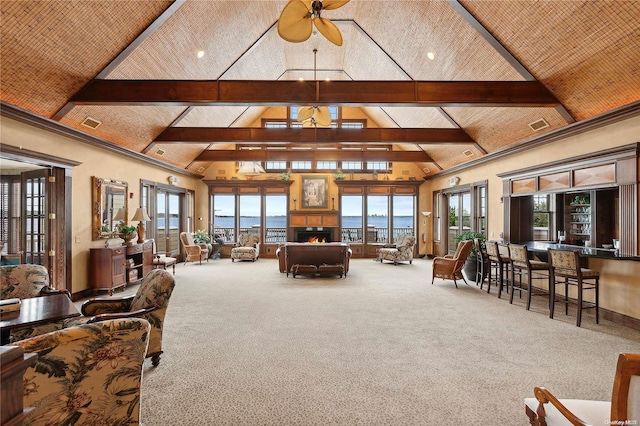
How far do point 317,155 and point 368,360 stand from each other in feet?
25.9

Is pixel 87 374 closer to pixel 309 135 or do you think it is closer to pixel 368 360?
pixel 368 360

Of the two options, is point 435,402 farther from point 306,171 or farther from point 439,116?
point 306,171

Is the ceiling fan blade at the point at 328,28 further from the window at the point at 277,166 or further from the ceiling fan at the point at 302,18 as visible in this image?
the window at the point at 277,166

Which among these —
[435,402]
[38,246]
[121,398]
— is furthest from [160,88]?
[435,402]

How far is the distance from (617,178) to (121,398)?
6.18m

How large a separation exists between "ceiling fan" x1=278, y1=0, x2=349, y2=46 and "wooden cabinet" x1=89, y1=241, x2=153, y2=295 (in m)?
5.25

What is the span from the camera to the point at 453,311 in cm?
489

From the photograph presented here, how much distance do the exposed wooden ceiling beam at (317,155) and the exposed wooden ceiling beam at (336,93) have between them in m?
4.93

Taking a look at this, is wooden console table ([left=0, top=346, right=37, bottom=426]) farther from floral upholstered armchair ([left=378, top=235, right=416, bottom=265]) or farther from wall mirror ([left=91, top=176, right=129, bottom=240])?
floral upholstered armchair ([left=378, top=235, right=416, bottom=265])

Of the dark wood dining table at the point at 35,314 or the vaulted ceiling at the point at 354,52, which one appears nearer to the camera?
the dark wood dining table at the point at 35,314

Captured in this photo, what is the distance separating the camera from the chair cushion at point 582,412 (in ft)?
5.15

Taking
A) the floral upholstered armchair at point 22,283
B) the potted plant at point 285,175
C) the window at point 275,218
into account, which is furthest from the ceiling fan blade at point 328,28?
the window at point 275,218

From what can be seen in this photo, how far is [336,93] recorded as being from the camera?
5.09 m

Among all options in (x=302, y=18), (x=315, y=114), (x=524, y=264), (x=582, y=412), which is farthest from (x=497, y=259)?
(x=302, y=18)
